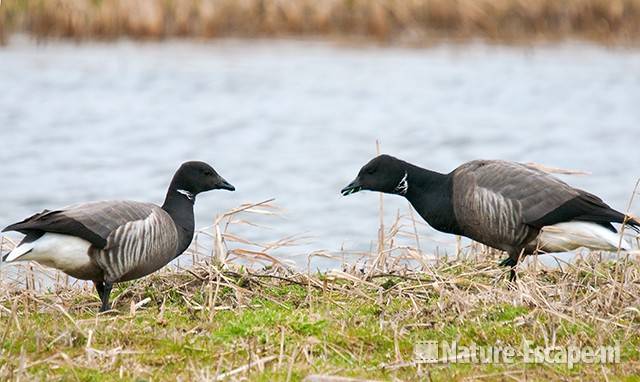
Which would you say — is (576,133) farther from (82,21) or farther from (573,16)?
(82,21)

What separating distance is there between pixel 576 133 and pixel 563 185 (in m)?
12.6

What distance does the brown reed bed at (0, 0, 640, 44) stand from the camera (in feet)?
82.7

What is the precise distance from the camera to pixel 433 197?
360 inches

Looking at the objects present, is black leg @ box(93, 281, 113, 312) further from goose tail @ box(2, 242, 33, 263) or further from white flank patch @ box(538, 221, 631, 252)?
white flank patch @ box(538, 221, 631, 252)

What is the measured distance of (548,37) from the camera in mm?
26828

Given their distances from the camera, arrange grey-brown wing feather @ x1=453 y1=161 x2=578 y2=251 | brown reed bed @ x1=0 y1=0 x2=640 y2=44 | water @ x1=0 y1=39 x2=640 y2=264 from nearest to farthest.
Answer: grey-brown wing feather @ x1=453 y1=161 x2=578 y2=251 → water @ x1=0 y1=39 x2=640 y2=264 → brown reed bed @ x1=0 y1=0 x2=640 y2=44

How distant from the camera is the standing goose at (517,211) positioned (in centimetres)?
865

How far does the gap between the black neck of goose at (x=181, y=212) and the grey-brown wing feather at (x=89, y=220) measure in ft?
1.34

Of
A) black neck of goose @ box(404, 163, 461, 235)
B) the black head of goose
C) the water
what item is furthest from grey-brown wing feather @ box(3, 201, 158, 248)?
the water

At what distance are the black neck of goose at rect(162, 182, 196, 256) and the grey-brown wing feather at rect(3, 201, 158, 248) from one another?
41 cm

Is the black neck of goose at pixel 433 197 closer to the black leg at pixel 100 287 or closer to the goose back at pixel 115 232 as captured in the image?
the goose back at pixel 115 232

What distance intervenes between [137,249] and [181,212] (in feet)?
2.95

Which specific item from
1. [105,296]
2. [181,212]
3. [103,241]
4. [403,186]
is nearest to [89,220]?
[103,241]

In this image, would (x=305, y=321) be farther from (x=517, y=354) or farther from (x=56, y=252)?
(x=56, y=252)
